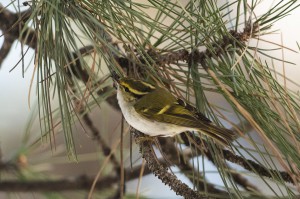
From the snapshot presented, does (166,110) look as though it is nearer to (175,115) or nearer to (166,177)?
(175,115)

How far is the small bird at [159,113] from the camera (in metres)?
0.62

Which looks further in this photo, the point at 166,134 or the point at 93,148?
the point at 93,148

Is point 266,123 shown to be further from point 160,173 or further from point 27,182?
point 27,182

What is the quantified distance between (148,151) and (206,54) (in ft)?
0.45

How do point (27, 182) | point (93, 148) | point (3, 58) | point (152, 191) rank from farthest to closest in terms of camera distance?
point (93, 148), point (152, 191), point (27, 182), point (3, 58)

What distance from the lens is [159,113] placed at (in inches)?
28.8

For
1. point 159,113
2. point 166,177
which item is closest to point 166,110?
point 159,113

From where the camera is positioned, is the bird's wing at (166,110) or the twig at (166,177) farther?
the bird's wing at (166,110)

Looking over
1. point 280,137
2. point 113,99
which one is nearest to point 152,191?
point 113,99

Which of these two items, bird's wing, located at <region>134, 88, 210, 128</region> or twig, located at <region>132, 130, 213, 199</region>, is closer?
twig, located at <region>132, 130, 213, 199</region>

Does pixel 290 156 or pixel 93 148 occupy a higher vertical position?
pixel 290 156

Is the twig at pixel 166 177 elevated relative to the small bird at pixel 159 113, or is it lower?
lower

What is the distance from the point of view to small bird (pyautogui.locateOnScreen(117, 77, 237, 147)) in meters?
0.62

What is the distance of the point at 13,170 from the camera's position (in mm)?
849
